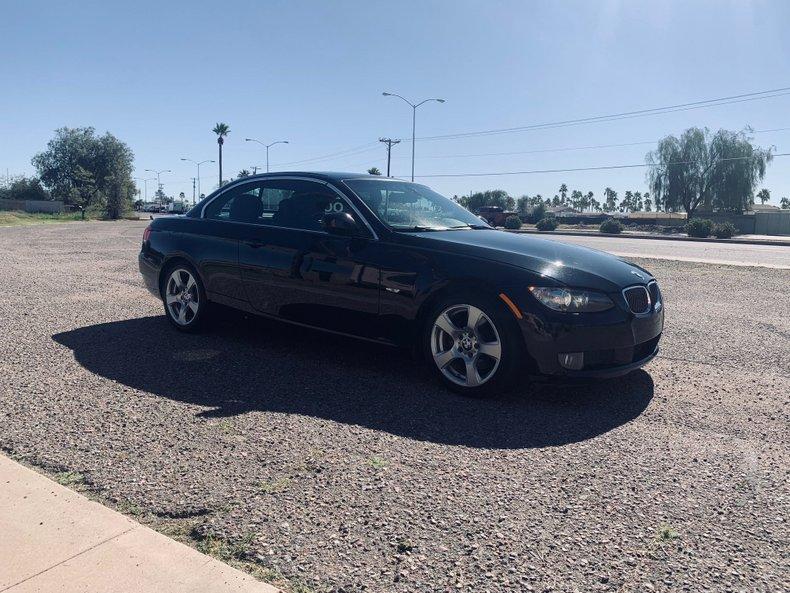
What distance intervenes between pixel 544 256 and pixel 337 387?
1.73 m

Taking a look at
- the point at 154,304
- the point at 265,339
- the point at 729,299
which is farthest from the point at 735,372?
the point at 154,304

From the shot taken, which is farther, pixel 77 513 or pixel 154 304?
pixel 154 304

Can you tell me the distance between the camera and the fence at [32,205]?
73.5 m

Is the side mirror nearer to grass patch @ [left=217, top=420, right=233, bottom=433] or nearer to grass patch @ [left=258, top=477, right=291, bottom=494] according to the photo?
grass patch @ [left=217, top=420, right=233, bottom=433]

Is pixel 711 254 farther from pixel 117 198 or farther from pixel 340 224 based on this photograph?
pixel 117 198

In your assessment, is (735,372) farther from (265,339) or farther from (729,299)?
(729,299)

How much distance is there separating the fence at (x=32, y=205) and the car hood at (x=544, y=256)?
264 feet

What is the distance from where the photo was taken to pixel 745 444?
3.81 m

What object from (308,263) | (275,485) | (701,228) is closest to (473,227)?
(308,263)

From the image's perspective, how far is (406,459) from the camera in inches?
137

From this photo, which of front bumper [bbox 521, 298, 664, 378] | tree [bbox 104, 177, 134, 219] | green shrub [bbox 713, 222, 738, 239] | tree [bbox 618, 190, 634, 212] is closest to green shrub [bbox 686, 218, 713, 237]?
green shrub [bbox 713, 222, 738, 239]

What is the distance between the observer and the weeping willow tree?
61.8 metres

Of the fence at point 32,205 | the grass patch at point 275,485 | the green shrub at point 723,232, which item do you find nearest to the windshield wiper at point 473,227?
the grass patch at point 275,485

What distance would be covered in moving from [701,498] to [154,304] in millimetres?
6644
